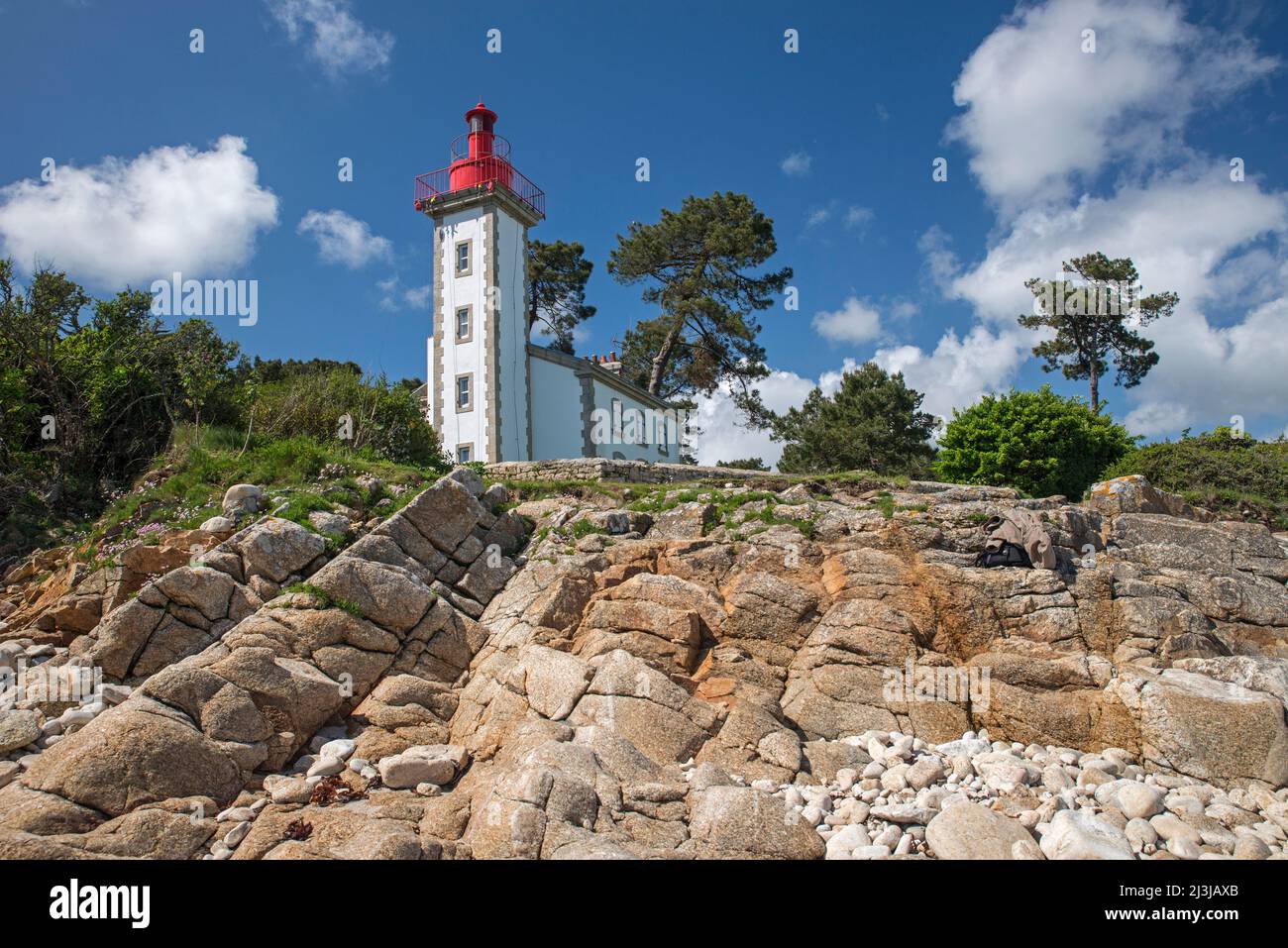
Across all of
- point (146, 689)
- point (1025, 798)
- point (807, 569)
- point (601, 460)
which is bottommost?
point (1025, 798)

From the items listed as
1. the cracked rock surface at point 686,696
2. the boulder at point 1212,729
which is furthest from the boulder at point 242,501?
the boulder at point 1212,729

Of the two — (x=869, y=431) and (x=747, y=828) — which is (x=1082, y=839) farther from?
(x=869, y=431)

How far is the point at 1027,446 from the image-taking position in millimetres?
24297

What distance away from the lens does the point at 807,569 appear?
13031 millimetres

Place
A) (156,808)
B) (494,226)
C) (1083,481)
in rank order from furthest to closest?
(494,226) < (1083,481) < (156,808)

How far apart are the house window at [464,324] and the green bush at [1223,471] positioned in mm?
21617

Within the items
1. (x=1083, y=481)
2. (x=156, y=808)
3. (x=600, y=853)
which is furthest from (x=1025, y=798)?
(x=1083, y=481)

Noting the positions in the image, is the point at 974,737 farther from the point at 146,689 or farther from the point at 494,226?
the point at 494,226

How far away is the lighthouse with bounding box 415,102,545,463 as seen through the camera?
27.2m

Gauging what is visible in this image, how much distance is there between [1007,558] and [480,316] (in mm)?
20491

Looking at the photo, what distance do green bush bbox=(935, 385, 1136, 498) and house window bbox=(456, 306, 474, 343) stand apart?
16610mm

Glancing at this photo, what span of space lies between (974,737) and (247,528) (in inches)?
450

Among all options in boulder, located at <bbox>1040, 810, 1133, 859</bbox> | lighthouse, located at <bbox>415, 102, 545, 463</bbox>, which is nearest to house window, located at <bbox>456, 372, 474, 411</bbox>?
lighthouse, located at <bbox>415, 102, 545, 463</bbox>

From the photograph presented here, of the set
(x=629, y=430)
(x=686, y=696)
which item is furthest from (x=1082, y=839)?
(x=629, y=430)
